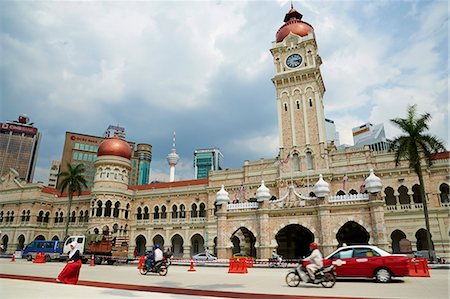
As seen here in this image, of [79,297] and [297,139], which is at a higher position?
[297,139]

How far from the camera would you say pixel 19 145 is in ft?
378

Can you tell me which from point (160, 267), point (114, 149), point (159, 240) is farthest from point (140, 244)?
point (160, 267)

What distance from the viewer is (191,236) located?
119 ft

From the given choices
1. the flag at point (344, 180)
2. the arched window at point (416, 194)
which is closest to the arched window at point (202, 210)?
the flag at point (344, 180)

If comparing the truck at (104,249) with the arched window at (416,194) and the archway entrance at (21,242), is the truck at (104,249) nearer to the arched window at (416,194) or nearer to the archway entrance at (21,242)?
the archway entrance at (21,242)

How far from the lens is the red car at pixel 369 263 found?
10.3 m

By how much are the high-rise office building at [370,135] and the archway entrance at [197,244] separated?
79922mm

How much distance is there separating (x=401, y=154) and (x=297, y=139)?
12265 mm

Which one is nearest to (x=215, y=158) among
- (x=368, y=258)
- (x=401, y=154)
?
(x=401, y=154)

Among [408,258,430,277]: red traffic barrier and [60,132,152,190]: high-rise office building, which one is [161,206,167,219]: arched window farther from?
[60,132,152,190]: high-rise office building

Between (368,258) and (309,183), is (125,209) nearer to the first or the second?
(309,183)

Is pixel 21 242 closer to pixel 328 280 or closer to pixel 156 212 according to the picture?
pixel 156 212

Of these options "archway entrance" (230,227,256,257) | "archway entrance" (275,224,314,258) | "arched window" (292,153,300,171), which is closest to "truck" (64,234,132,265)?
"archway entrance" (230,227,256,257)

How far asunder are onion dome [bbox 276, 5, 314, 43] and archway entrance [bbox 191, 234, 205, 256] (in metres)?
26.2
